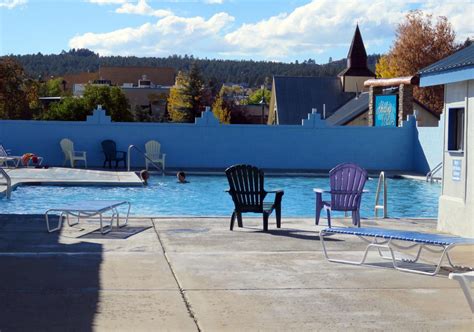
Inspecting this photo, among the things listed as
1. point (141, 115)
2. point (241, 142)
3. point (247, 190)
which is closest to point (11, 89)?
point (141, 115)

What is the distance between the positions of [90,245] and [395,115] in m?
21.3

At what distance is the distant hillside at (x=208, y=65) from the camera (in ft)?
441

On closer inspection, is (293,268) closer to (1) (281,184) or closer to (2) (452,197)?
(2) (452,197)

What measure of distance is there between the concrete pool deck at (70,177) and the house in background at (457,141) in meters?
10.3

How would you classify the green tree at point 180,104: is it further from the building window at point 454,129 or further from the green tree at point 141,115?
the building window at point 454,129

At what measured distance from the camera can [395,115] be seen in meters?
29.7

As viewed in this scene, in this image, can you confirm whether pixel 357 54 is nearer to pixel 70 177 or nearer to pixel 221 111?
pixel 221 111

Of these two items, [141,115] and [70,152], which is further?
[141,115]

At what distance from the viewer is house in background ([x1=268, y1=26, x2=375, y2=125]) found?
63.1 metres

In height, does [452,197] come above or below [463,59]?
below

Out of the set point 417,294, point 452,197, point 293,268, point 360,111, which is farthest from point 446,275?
point 360,111

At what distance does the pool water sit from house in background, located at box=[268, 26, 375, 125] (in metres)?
39.7

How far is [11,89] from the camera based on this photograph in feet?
163

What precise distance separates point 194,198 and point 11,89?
3273 centimetres
